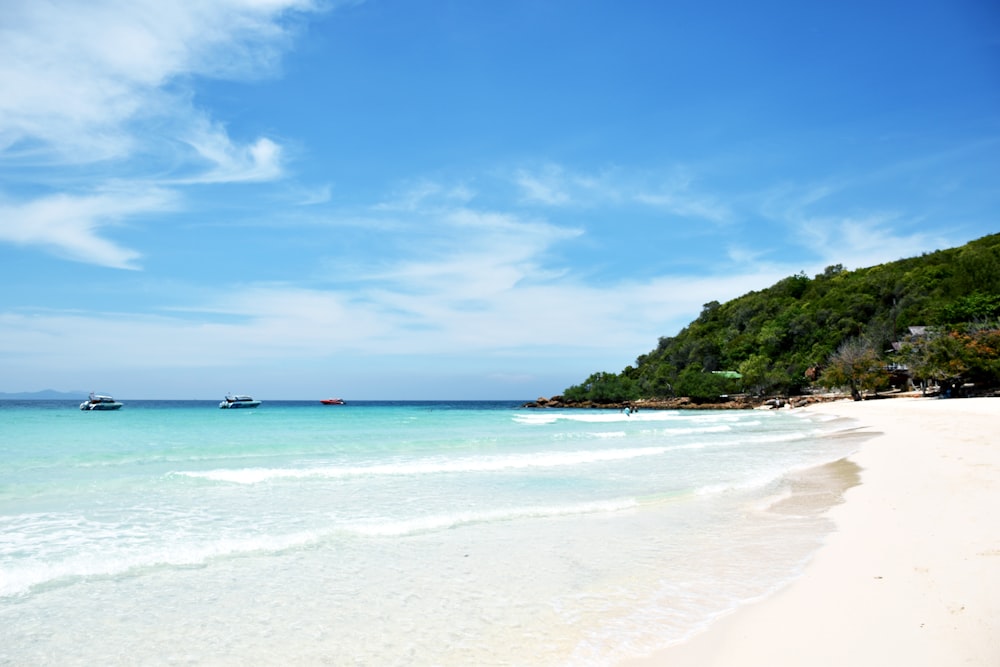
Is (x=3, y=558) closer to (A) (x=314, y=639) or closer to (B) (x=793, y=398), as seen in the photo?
(A) (x=314, y=639)

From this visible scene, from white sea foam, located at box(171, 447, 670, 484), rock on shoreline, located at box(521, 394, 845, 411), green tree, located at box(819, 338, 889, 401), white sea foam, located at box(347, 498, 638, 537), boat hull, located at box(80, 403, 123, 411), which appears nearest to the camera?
white sea foam, located at box(347, 498, 638, 537)

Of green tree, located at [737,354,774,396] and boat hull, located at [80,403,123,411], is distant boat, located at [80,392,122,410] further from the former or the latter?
green tree, located at [737,354,774,396]

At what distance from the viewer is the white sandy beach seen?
164 inches

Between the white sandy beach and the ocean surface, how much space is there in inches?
14.5

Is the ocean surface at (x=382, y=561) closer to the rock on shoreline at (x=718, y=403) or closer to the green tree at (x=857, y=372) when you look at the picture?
the green tree at (x=857, y=372)

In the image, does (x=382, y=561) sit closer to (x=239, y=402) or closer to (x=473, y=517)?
(x=473, y=517)

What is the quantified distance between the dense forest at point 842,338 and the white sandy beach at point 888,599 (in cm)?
4373

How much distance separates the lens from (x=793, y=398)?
7775 centimetres

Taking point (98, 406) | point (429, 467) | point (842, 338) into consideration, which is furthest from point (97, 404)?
point (842, 338)

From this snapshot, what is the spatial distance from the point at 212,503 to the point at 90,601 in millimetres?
5274

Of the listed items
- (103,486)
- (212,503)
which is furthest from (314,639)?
(103,486)

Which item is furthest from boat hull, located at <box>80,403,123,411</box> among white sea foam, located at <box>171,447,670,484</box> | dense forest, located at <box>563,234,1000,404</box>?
dense forest, located at <box>563,234,1000,404</box>

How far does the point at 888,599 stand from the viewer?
518cm

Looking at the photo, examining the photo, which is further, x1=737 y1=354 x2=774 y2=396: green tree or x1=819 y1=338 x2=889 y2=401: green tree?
x1=737 y1=354 x2=774 y2=396: green tree
